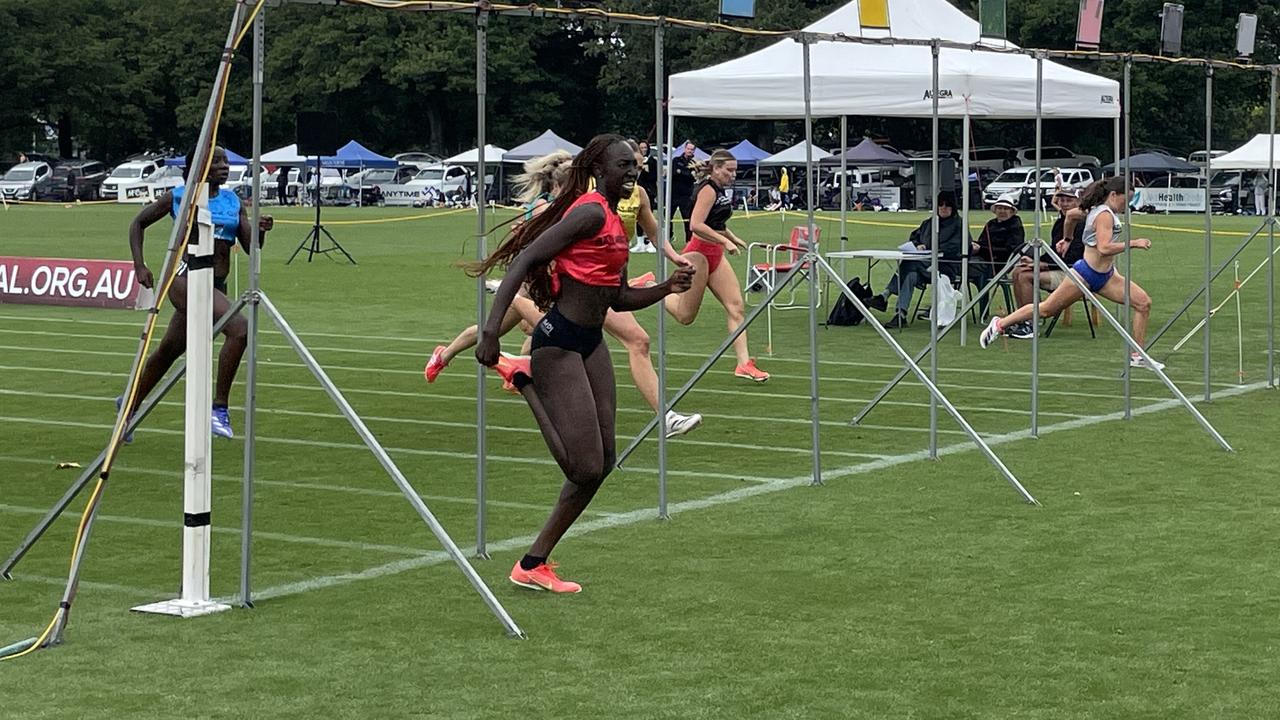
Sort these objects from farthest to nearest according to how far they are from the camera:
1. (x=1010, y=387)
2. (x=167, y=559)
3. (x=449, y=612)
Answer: (x=1010, y=387)
(x=167, y=559)
(x=449, y=612)

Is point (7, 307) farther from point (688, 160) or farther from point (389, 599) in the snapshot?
point (389, 599)

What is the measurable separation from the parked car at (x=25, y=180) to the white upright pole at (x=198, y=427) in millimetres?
70953

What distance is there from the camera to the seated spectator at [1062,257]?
2059 centimetres

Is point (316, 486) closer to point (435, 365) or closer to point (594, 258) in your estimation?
point (435, 365)

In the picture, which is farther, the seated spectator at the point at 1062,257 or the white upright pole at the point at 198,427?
the seated spectator at the point at 1062,257

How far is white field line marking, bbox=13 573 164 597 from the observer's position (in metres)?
8.41

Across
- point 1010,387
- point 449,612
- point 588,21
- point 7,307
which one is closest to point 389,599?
point 449,612

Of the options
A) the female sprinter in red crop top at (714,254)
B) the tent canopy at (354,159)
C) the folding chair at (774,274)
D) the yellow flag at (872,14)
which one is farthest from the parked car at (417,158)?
the yellow flag at (872,14)

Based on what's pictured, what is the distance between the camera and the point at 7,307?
24.6 metres

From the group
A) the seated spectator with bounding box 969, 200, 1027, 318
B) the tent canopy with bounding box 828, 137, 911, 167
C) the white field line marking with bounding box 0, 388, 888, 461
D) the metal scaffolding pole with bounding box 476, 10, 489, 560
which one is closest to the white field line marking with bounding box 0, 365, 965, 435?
the white field line marking with bounding box 0, 388, 888, 461

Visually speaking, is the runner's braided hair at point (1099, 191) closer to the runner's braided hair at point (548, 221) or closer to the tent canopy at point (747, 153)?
Result: the runner's braided hair at point (548, 221)

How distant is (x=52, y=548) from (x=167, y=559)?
0.67 m

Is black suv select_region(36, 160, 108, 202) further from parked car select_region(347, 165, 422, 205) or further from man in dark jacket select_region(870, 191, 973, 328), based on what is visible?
man in dark jacket select_region(870, 191, 973, 328)

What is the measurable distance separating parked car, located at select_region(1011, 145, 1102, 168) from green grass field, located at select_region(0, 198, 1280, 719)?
185 feet
